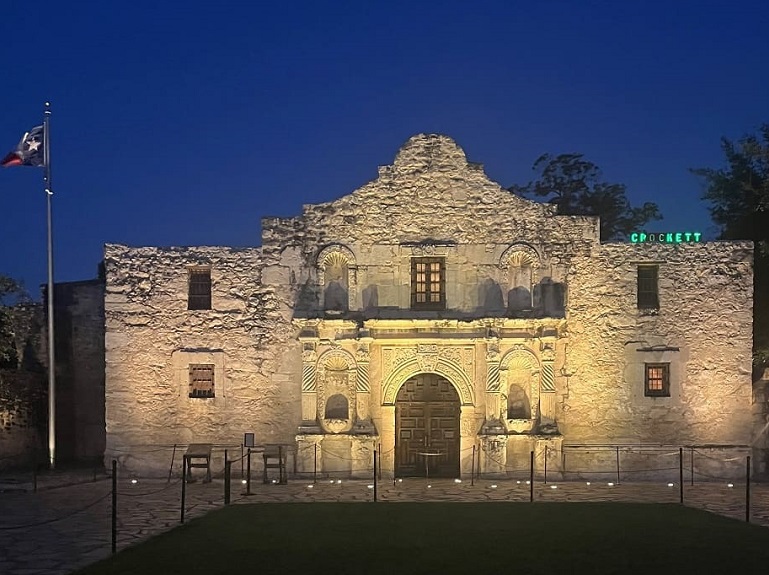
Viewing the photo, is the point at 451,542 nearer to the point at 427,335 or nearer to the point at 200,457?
the point at 427,335

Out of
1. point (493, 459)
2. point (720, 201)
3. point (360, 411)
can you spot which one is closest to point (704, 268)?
point (720, 201)

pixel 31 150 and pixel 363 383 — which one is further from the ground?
pixel 31 150

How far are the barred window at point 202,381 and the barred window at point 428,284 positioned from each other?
562cm

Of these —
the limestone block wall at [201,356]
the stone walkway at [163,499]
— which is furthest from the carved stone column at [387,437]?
the limestone block wall at [201,356]

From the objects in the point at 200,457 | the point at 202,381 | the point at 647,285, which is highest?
the point at 647,285

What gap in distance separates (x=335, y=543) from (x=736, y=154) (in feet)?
62.6

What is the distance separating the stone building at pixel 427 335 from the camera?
78.0 ft

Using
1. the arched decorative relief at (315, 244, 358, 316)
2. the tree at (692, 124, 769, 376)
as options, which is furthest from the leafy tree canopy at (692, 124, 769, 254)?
the arched decorative relief at (315, 244, 358, 316)

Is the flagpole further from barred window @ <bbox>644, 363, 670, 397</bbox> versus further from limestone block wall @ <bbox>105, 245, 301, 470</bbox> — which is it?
barred window @ <bbox>644, 363, 670, 397</bbox>

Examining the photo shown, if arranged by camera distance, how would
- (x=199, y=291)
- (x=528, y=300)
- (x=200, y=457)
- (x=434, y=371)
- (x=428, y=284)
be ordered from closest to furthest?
(x=200, y=457) → (x=434, y=371) → (x=528, y=300) → (x=428, y=284) → (x=199, y=291)

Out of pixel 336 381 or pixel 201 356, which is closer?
pixel 336 381

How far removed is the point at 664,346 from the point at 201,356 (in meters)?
12.0

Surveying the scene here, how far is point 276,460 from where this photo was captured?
2350 cm

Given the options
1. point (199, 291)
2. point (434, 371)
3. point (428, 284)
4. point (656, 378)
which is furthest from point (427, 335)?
point (199, 291)
